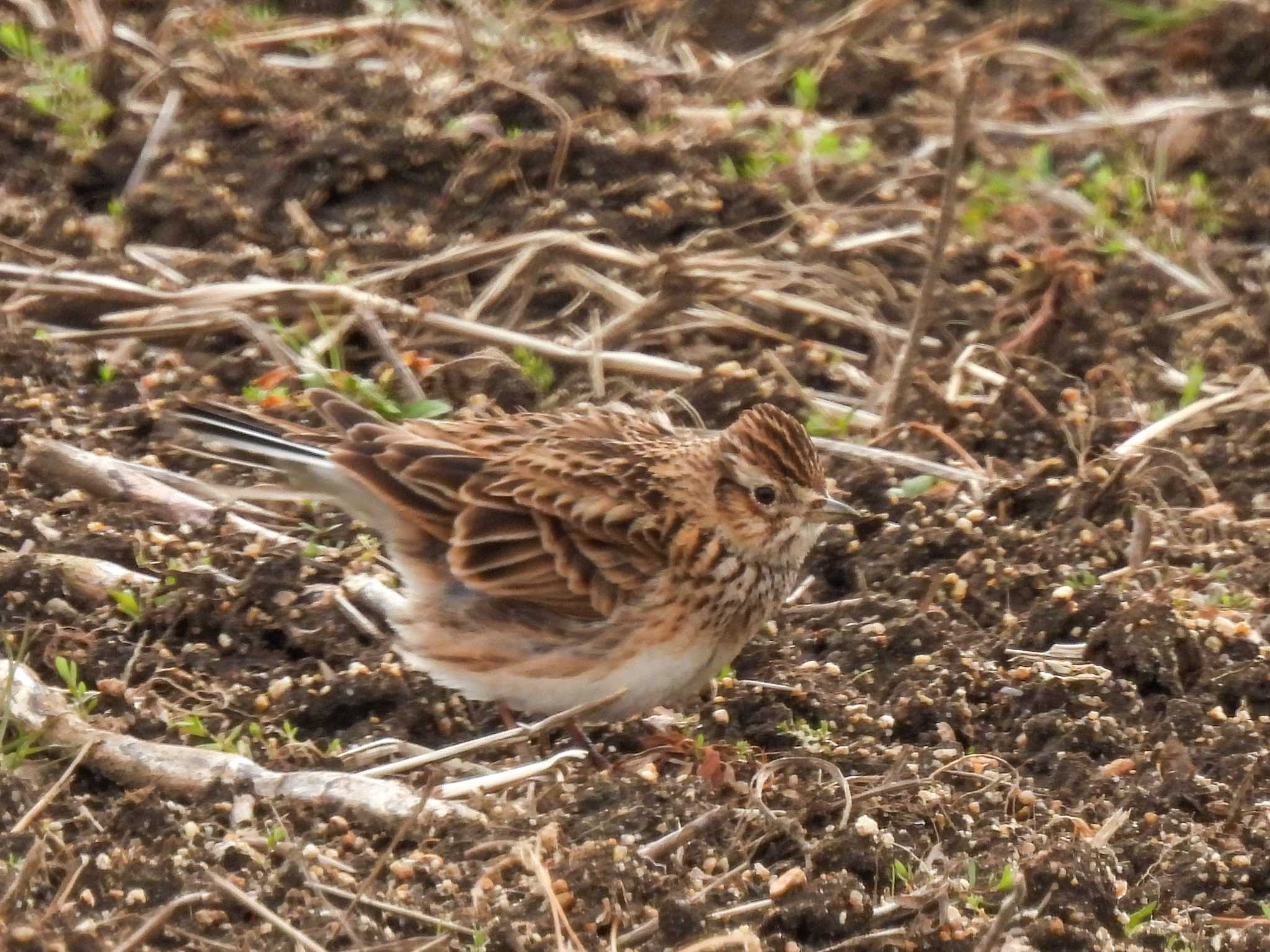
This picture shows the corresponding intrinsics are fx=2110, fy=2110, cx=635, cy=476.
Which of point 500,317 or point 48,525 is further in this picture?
point 500,317

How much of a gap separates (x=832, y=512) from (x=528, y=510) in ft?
2.72

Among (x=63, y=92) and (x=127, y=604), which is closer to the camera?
(x=127, y=604)

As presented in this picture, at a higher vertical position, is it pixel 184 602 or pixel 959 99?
pixel 959 99

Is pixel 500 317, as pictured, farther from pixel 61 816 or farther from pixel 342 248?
pixel 61 816

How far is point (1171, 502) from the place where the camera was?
6996mm

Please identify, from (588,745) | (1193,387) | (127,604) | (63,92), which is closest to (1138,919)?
(588,745)

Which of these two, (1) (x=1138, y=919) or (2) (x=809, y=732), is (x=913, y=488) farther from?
(1) (x=1138, y=919)

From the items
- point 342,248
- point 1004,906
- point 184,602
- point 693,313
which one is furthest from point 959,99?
point 1004,906

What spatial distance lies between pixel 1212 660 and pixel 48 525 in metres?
3.37

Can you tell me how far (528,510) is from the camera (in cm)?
570

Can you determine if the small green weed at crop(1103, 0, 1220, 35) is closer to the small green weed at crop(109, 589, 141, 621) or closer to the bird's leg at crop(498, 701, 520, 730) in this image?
the bird's leg at crop(498, 701, 520, 730)

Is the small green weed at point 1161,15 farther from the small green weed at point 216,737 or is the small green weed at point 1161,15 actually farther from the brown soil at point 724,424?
the small green weed at point 216,737

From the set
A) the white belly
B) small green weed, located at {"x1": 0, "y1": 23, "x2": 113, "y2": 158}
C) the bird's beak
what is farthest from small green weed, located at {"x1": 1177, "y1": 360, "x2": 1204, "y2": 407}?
small green weed, located at {"x1": 0, "y1": 23, "x2": 113, "y2": 158}

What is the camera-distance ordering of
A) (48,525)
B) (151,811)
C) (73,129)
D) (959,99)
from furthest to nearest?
(73,129) < (959,99) < (48,525) < (151,811)
